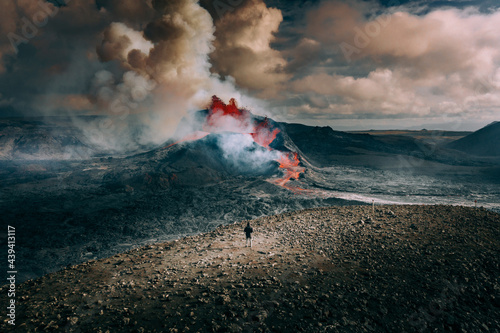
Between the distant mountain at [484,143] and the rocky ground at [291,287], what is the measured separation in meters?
90.0

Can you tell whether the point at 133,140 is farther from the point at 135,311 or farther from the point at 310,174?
the point at 135,311

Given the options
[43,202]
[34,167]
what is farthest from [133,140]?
[43,202]

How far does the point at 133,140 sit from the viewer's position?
365ft

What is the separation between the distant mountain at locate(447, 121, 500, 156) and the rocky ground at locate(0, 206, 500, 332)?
3543 inches

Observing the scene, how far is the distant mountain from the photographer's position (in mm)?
78125

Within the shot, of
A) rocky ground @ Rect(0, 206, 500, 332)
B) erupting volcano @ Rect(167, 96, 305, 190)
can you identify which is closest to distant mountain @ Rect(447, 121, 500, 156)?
erupting volcano @ Rect(167, 96, 305, 190)

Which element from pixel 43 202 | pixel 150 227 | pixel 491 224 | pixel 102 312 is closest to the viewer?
pixel 102 312

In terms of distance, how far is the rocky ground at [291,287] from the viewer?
6.91m

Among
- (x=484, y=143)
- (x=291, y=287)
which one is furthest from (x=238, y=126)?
(x=484, y=143)

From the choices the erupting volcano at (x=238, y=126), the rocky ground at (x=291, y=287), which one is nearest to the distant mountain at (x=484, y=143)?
the erupting volcano at (x=238, y=126)

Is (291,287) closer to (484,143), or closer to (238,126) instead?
(238,126)

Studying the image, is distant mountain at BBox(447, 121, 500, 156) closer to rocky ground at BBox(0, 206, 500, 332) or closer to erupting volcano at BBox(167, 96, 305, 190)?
erupting volcano at BBox(167, 96, 305, 190)

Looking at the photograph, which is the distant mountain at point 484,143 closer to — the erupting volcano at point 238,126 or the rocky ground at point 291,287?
the erupting volcano at point 238,126

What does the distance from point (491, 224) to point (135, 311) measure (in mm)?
17054
